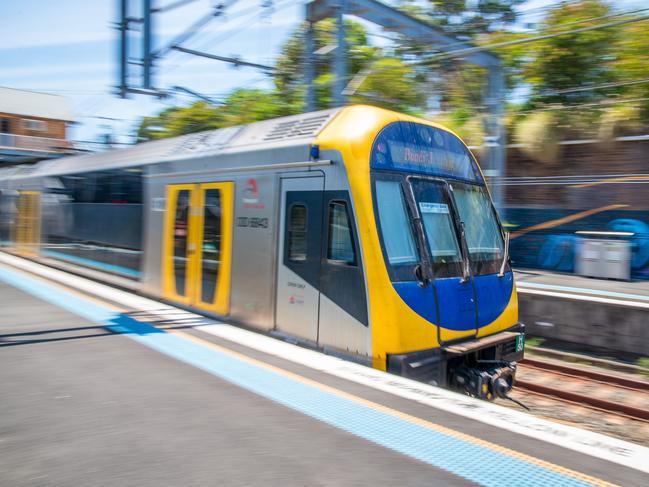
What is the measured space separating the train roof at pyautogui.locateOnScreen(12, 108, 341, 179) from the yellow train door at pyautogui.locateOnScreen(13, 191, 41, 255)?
112 inches

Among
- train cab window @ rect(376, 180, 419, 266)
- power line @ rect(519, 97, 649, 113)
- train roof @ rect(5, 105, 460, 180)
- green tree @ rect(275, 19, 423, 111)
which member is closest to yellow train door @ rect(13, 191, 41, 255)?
train roof @ rect(5, 105, 460, 180)

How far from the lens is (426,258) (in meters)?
5.65

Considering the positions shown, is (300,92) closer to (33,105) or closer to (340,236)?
(340,236)

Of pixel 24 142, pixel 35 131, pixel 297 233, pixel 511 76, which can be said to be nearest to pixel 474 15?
pixel 511 76

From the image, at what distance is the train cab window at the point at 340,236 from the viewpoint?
562cm

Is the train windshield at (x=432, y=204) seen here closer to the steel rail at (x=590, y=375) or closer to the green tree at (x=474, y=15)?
the steel rail at (x=590, y=375)

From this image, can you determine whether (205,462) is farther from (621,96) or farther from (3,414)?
(621,96)

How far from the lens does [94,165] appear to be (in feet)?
39.7

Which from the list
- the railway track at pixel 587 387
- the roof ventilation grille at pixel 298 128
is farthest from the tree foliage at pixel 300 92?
the railway track at pixel 587 387

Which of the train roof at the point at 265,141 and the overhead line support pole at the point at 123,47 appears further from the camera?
the overhead line support pole at the point at 123,47

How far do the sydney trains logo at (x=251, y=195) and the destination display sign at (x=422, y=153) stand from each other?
5.93ft

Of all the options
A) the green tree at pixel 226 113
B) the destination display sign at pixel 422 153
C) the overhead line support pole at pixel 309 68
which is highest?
the green tree at pixel 226 113

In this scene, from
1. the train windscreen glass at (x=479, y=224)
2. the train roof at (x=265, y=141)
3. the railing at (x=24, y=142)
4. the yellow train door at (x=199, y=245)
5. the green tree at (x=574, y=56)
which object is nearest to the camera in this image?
the train roof at (x=265, y=141)

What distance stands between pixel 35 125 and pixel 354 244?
50690 mm
